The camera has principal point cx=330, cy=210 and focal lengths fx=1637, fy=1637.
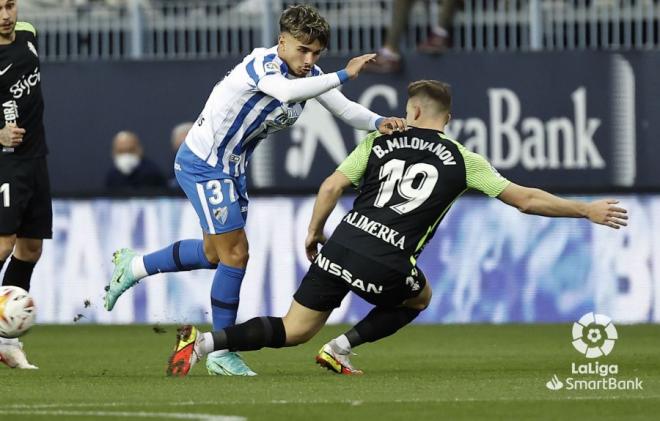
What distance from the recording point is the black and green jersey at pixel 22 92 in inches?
409

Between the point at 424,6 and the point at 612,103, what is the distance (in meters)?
2.19

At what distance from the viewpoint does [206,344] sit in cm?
923

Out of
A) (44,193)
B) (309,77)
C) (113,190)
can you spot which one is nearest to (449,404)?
(309,77)

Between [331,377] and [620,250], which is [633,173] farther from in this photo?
[331,377]

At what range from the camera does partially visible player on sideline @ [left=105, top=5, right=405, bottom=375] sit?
378 inches

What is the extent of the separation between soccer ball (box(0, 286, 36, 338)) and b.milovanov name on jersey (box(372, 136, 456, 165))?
223 cm

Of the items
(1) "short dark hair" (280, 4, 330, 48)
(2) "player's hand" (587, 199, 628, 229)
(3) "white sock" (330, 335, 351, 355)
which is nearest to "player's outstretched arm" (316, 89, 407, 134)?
(1) "short dark hair" (280, 4, 330, 48)

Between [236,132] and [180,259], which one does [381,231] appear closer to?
[236,132]

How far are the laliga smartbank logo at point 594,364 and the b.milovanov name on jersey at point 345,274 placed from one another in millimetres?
1122

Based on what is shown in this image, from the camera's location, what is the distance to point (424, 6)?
17062 mm

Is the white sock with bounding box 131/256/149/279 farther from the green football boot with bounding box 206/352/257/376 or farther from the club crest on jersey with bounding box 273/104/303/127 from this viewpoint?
the club crest on jersey with bounding box 273/104/303/127

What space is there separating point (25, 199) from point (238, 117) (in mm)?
1631

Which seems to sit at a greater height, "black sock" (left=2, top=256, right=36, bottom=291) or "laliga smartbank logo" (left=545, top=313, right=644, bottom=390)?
"black sock" (left=2, top=256, right=36, bottom=291)

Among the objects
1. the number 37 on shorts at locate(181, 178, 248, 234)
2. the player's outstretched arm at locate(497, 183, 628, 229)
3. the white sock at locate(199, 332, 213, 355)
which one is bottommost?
the white sock at locate(199, 332, 213, 355)
